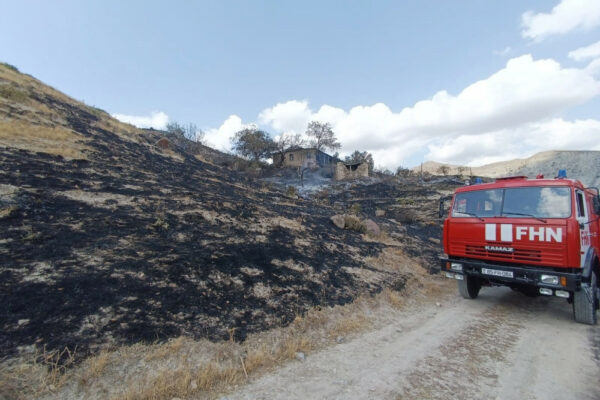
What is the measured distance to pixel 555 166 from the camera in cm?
5372

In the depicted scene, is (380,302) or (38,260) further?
(380,302)

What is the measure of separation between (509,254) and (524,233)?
0.49 meters

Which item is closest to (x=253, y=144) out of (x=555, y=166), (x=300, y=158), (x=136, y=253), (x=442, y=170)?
(x=300, y=158)

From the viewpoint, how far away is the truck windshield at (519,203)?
5.41 m

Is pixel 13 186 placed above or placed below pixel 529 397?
above

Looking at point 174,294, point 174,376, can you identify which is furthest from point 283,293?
point 174,376

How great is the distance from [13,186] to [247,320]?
7655 mm

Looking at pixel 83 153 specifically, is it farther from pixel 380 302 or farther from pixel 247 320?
pixel 380 302

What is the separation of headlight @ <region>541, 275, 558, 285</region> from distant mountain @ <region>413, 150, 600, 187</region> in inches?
1619

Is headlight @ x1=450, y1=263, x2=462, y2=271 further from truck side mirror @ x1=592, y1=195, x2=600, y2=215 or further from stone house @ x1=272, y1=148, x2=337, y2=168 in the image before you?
stone house @ x1=272, y1=148, x2=337, y2=168

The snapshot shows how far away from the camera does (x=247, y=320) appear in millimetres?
4688

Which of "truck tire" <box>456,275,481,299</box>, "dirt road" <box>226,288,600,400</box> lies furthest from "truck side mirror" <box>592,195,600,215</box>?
"truck tire" <box>456,275,481,299</box>

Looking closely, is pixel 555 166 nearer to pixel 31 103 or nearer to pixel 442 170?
pixel 442 170

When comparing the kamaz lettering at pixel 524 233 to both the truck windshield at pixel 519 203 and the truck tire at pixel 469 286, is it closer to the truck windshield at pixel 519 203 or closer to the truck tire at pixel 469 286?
the truck windshield at pixel 519 203
